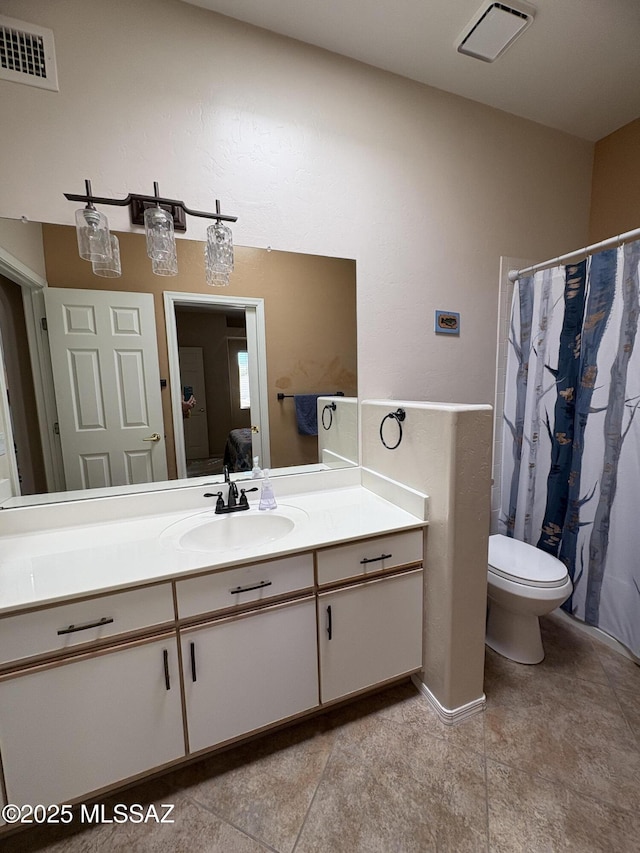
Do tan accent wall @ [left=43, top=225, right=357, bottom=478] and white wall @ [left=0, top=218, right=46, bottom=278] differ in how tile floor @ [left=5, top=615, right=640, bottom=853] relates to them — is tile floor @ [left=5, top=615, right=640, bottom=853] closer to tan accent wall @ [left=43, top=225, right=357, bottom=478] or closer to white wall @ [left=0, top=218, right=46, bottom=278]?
tan accent wall @ [left=43, top=225, right=357, bottom=478]

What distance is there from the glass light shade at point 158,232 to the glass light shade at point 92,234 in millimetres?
141

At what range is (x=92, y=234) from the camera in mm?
1254

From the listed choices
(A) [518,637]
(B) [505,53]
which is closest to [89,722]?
(A) [518,637]

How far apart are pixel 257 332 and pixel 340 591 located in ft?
3.74

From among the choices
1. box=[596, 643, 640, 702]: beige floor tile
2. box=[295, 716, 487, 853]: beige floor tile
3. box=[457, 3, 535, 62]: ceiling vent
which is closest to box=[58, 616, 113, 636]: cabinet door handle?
box=[295, 716, 487, 853]: beige floor tile

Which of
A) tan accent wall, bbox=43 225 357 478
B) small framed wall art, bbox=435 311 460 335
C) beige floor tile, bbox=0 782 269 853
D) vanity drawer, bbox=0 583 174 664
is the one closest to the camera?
vanity drawer, bbox=0 583 174 664

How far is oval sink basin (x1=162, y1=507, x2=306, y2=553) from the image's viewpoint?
1377 millimetres

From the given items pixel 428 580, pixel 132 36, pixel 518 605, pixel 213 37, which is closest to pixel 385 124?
pixel 213 37

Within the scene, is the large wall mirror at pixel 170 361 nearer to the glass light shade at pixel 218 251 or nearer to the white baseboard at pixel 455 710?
the glass light shade at pixel 218 251

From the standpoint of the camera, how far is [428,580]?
4.58 ft

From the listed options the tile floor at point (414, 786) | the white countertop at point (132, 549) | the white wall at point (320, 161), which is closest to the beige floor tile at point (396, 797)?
the tile floor at point (414, 786)

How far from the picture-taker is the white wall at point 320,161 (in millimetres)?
1293

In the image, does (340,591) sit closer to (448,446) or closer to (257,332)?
(448,446)

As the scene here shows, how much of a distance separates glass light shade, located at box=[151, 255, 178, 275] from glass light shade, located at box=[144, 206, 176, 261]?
2cm
